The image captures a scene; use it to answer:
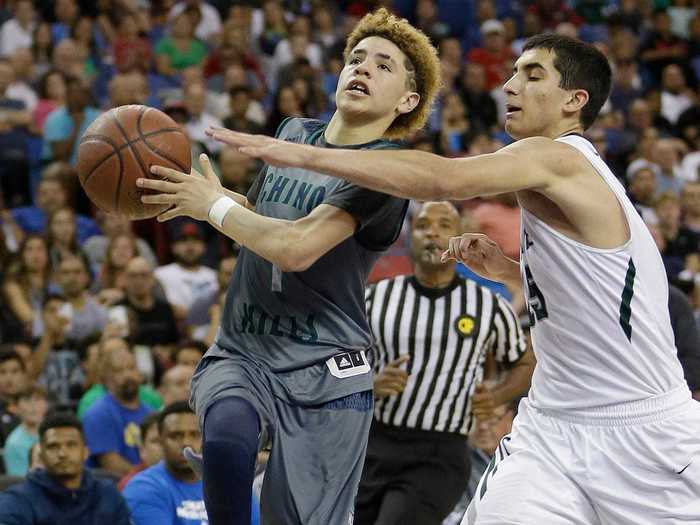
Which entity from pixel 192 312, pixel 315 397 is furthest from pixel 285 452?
pixel 192 312

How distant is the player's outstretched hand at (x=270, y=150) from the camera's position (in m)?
3.55

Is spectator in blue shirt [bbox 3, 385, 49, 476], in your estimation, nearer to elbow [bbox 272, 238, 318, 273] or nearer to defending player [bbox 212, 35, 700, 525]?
elbow [bbox 272, 238, 318, 273]

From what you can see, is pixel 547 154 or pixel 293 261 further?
pixel 293 261

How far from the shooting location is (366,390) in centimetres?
437

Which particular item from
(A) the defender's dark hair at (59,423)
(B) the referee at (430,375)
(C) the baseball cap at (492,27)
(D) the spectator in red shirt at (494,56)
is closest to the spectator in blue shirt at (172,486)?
(A) the defender's dark hair at (59,423)

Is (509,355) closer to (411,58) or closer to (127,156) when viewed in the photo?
(411,58)

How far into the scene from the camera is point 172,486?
6.62 m

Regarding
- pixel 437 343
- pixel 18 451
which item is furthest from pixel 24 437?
pixel 437 343

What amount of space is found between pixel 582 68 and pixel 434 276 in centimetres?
250

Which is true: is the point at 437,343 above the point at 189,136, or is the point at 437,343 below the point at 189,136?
below

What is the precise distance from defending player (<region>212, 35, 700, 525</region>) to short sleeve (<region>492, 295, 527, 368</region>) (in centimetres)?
238

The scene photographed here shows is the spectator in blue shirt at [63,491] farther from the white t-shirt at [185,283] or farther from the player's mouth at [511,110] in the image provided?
the player's mouth at [511,110]

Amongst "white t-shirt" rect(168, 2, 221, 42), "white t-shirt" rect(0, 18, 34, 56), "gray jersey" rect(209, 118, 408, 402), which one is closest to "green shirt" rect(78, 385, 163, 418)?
"gray jersey" rect(209, 118, 408, 402)

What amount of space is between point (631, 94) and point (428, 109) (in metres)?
10.3
